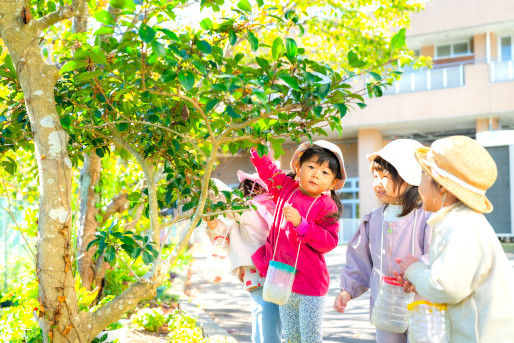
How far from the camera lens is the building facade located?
1664cm

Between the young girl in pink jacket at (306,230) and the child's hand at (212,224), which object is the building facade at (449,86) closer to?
the young girl in pink jacket at (306,230)

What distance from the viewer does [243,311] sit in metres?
7.39

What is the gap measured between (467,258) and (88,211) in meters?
4.46

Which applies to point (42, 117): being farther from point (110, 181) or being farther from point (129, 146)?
point (110, 181)

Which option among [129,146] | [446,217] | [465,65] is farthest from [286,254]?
[465,65]

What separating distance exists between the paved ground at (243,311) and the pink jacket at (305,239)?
1701mm

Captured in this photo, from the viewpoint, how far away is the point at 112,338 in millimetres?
3664

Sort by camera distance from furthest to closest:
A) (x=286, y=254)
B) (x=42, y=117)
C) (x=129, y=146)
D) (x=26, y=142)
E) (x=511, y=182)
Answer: (x=511, y=182) → (x=286, y=254) → (x=26, y=142) → (x=129, y=146) → (x=42, y=117)

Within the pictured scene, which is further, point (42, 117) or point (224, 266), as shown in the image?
point (224, 266)

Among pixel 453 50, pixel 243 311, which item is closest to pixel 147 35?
pixel 243 311

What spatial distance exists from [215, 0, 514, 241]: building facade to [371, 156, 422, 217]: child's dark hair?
47.5 ft

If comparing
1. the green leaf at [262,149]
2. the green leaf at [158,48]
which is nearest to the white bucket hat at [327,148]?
the green leaf at [262,149]

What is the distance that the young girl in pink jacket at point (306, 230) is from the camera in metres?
3.23

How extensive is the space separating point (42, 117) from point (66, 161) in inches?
8.9
